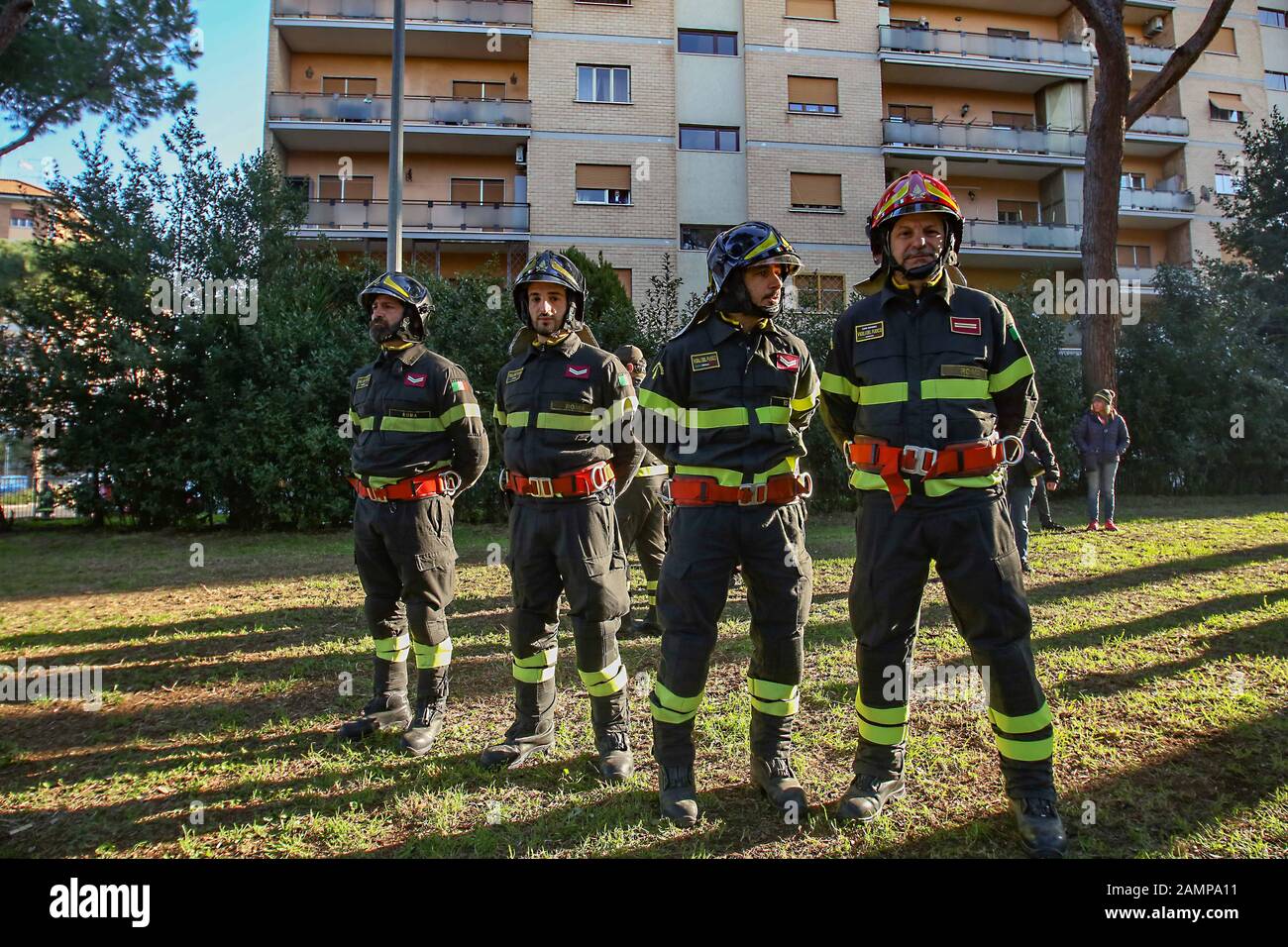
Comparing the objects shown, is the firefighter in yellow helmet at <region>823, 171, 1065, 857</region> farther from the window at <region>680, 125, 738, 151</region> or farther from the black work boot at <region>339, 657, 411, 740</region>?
the window at <region>680, 125, 738, 151</region>

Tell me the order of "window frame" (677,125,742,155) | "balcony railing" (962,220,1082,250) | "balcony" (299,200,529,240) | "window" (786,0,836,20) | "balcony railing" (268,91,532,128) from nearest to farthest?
"balcony railing" (268,91,532,128) → "balcony" (299,200,529,240) → "window frame" (677,125,742,155) → "window" (786,0,836,20) → "balcony railing" (962,220,1082,250)

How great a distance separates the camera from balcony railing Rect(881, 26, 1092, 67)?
2502 centimetres

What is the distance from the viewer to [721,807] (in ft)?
11.0

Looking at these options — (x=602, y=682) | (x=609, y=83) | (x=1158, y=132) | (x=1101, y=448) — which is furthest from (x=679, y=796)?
(x=1158, y=132)

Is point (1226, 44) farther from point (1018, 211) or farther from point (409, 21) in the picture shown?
point (409, 21)

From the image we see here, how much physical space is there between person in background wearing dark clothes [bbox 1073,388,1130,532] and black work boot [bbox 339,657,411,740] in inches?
456

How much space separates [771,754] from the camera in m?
3.42

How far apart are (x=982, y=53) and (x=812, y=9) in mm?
6534

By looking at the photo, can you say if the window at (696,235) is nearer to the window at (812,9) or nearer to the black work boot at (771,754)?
the window at (812,9)

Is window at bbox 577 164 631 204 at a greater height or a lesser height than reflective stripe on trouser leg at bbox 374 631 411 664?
greater

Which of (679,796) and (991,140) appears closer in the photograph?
(679,796)

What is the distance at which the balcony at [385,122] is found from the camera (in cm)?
2292

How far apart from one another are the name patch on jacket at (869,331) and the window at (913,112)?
27493mm

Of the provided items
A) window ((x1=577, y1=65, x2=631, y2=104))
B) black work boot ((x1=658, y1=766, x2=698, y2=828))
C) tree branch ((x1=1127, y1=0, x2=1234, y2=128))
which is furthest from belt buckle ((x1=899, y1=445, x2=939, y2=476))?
window ((x1=577, y1=65, x2=631, y2=104))
